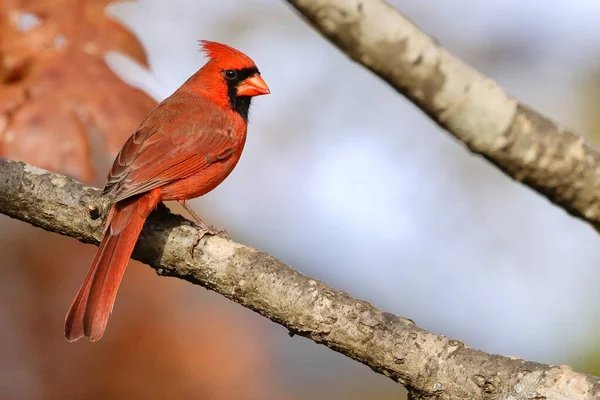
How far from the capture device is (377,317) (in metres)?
2.26

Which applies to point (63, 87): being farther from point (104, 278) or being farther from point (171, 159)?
point (104, 278)

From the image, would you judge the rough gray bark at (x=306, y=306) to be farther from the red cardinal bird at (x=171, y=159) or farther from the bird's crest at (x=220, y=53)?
the bird's crest at (x=220, y=53)

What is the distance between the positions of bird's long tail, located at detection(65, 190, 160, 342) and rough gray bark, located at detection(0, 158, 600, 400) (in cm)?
5

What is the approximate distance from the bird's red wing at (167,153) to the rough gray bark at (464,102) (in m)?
0.92

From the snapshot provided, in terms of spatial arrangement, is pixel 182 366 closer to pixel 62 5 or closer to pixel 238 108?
pixel 238 108

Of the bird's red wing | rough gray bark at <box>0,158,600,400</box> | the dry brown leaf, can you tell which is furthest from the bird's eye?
rough gray bark at <box>0,158,600,400</box>

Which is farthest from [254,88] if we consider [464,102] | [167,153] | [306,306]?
[306,306]

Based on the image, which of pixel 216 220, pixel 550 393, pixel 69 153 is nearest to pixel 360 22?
pixel 550 393

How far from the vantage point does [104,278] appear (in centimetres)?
263

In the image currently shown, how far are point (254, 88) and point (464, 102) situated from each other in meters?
1.32

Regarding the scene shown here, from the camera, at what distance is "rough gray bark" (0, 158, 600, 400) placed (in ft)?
6.93

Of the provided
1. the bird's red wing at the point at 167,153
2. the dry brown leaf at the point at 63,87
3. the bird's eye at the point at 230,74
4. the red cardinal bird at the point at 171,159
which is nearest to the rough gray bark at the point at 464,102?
the red cardinal bird at the point at 171,159

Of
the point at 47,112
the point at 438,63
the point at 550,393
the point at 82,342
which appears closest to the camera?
the point at 550,393

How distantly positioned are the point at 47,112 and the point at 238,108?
809 millimetres
